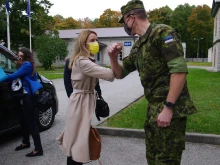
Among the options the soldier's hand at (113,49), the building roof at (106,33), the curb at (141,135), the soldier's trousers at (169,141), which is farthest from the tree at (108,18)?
the soldier's trousers at (169,141)

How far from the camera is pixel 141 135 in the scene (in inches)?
209

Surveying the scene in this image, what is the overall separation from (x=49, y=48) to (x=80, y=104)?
2883 centimetres

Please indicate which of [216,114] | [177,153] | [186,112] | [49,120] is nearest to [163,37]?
[186,112]

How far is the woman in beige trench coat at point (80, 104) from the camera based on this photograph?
298cm

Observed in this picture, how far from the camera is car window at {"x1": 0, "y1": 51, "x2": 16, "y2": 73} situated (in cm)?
499

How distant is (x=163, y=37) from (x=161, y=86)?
0.43 metres

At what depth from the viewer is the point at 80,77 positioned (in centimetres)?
298

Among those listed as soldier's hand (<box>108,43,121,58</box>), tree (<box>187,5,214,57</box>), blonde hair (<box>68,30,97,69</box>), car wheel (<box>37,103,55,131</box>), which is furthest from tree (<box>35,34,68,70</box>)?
tree (<box>187,5,214,57</box>)

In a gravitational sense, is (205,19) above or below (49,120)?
above

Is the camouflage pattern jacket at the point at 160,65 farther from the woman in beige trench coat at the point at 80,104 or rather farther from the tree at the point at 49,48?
the tree at the point at 49,48

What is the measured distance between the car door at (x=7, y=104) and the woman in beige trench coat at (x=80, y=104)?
6.20 ft

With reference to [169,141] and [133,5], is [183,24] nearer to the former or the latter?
[133,5]

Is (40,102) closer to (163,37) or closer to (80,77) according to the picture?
(80,77)

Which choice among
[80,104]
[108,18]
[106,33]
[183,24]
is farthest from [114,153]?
[183,24]
